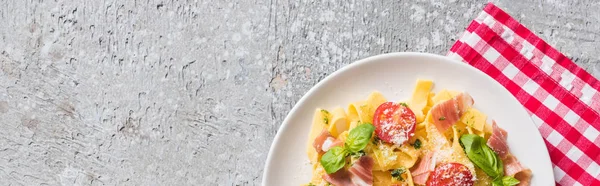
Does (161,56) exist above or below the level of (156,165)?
above

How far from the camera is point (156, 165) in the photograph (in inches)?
139

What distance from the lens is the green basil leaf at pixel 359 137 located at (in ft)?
9.67

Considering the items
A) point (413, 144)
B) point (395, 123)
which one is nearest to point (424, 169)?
point (413, 144)

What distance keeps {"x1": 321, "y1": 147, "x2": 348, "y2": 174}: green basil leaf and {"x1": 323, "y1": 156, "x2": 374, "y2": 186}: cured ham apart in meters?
0.07

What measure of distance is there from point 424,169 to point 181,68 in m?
1.33

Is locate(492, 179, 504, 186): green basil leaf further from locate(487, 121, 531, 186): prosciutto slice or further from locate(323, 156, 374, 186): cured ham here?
locate(323, 156, 374, 186): cured ham

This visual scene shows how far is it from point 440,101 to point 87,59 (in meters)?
1.83

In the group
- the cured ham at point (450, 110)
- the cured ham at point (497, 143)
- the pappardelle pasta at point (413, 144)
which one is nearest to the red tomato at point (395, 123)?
the pappardelle pasta at point (413, 144)

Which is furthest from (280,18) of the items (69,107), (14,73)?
(14,73)

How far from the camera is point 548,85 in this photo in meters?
3.23

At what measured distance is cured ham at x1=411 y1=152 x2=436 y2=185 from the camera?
10.00ft

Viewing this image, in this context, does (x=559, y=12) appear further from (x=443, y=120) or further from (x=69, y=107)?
(x=69, y=107)

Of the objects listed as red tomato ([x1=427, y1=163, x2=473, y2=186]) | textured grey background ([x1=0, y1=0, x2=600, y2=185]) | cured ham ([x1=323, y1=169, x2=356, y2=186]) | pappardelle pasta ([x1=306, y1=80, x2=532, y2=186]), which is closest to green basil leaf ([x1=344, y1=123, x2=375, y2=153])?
pappardelle pasta ([x1=306, y1=80, x2=532, y2=186])

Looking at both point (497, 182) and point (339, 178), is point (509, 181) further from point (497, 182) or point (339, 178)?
point (339, 178)
